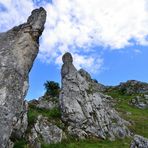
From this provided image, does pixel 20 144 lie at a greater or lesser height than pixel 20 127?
lesser

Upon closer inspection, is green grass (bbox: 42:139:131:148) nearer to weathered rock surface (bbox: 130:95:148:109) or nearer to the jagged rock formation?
weathered rock surface (bbox: 130:95:148:109)

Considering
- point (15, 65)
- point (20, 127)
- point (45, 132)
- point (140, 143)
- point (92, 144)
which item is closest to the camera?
point (15, 65)

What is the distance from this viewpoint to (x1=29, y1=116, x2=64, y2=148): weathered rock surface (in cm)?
4781

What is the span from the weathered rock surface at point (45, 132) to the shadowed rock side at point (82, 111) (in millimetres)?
3255

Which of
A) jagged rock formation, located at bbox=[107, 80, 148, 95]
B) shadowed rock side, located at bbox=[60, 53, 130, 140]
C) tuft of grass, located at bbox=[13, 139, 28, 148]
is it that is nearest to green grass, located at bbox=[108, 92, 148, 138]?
shadowed rock side, located at bbox=[60, 53, 130, 140]

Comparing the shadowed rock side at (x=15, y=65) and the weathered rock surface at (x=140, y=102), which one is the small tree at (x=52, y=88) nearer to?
the weathered rock surface at (x=140, y=102)

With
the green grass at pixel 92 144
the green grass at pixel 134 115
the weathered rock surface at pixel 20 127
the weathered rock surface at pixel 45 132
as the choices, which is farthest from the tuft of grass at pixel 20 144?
the green grass at pixel 134 115

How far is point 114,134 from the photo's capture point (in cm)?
6019

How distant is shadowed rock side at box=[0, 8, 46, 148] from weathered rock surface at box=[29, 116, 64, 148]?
13.9 m

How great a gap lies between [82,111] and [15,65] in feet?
88.9

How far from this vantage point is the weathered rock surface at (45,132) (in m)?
47.8

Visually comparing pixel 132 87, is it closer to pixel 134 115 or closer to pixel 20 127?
pixel 134 115

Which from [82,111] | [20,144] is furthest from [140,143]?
[82,111]

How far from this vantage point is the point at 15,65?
33094 millimetres
